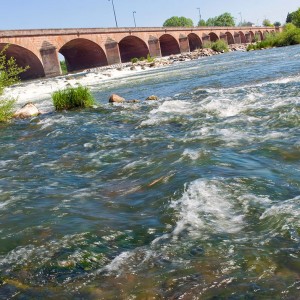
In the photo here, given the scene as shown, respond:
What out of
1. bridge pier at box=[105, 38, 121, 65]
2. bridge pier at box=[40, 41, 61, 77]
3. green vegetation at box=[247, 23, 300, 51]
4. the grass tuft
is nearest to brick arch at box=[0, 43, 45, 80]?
bridge pier at box=[40, 41, 61, 77]

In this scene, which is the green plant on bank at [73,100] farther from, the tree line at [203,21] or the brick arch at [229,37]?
the tree line at [203,21]

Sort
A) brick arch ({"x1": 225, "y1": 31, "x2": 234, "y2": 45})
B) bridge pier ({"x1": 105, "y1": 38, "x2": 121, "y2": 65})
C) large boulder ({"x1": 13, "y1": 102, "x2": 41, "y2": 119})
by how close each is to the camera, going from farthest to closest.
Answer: brick arch ({"x1": 225, "y1": 31, "x2": 234, "y2": 45}) → bridge pier ({"x1": 105, "y1": 38, "x2": 121, "y2": 65}) → large boulder ({"x1": 13, "y1": 102, "x2": 41, "y2": 119})

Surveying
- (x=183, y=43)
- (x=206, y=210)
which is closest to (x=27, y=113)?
(x=206, y=210)

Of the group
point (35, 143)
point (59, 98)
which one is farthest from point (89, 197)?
point (59, 98)

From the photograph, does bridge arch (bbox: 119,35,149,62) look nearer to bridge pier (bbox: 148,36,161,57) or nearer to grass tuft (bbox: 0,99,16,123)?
bridge pier (bbox: 148,36,161,57)

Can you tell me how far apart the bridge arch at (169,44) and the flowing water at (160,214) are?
193 feet

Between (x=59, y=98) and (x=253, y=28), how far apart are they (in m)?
90.0

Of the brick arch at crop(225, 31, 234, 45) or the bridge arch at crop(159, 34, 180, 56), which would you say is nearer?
the bridge arch at crop(159, 34, 180, 56)

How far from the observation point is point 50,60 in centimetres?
4041

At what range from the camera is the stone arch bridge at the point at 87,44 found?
38.3m

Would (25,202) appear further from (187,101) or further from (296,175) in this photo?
(187,101)

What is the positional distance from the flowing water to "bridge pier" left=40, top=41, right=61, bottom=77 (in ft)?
109

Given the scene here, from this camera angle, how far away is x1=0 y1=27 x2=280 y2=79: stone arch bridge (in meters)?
38.3

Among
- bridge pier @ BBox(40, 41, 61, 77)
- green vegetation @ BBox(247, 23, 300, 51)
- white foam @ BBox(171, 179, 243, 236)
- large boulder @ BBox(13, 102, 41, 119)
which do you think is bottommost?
white foam @ BBox(171, 179, 243, 236)
